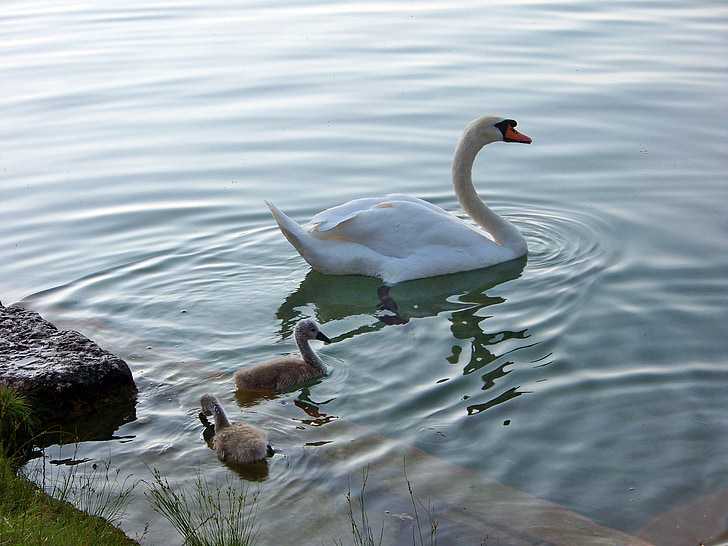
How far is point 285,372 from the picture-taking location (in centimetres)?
719

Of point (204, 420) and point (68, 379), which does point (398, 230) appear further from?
point (68, 379)

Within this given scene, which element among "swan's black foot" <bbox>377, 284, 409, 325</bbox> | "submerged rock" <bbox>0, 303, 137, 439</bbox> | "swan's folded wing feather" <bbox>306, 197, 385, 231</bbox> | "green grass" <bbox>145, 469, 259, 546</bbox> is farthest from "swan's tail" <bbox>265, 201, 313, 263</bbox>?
"green grass" <bbox>145, 469, 259, 546</bbox>

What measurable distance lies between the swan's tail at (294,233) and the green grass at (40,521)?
10.8ft

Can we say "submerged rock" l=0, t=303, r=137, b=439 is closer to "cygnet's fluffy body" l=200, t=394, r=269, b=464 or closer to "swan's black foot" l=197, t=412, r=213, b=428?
"swan's black foot" l=197, t=412, r=213, b=428

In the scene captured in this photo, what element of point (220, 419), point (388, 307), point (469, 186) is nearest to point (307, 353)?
point (220, 419)

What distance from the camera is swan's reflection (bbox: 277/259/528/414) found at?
786 centimetres

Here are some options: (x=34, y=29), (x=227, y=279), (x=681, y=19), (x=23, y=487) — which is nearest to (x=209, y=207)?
(x=227, y=279)

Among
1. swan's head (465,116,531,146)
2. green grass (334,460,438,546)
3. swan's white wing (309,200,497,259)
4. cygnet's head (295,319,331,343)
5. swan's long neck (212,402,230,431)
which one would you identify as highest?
swan's head (465,116,531,146)

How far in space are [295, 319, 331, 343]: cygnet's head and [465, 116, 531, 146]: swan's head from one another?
9.75 ft

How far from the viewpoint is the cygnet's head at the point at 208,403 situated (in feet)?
21.7

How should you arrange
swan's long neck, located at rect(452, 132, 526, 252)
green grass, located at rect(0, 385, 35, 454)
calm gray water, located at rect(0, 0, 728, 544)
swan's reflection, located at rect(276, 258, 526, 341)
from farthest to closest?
swan's long neck, located at rect(452, 132, 526, 252)
swan's reflection, located at rect(276, 258, 526, 341)
calm gray water, located at rect(0, 0, 728, 544)
green grass, located at rect(0, 385, 35, 454)

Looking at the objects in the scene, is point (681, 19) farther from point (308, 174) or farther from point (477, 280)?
point (477, 280)

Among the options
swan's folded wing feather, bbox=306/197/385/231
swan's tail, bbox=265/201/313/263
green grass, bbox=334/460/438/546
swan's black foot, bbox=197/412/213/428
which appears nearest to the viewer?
green grass, bbox=334/460/438/546

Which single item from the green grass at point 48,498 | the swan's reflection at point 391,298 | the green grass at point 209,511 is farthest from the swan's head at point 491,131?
the green grass at point 48,498
